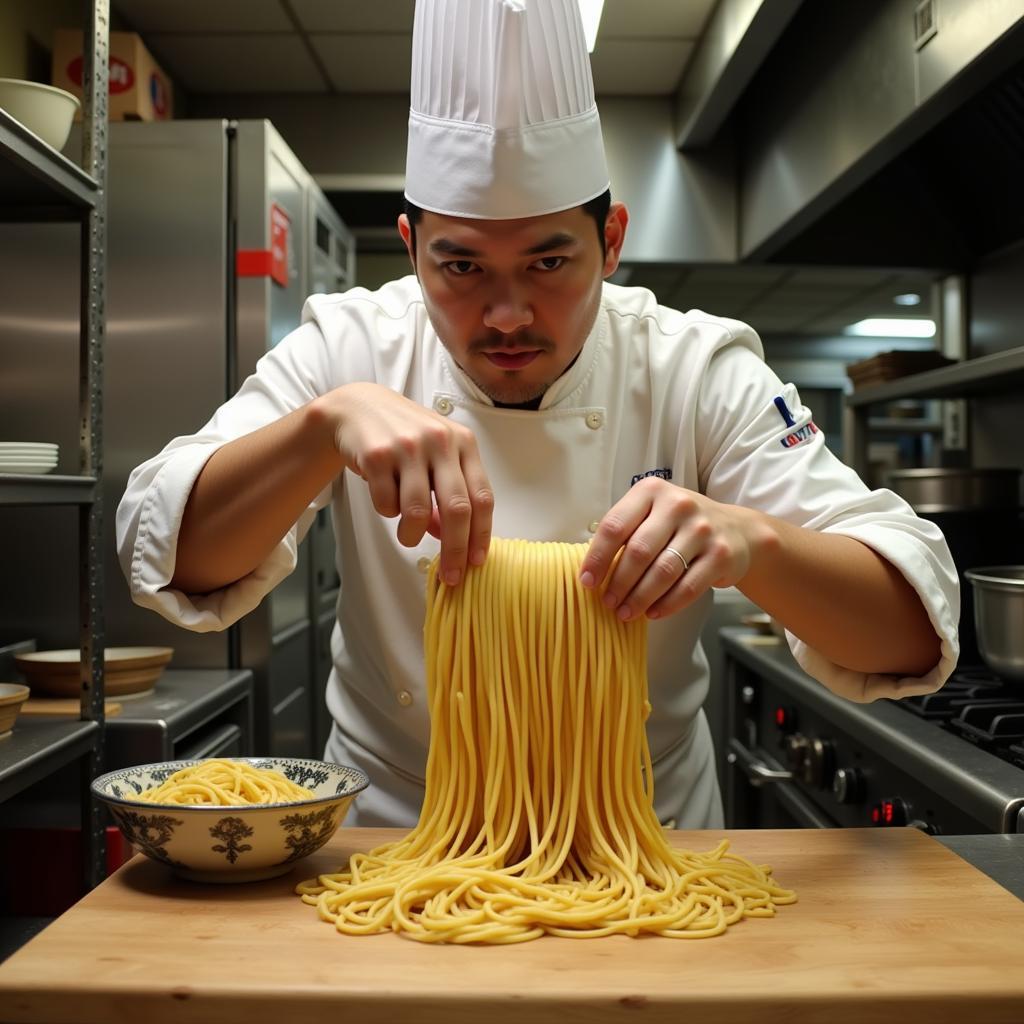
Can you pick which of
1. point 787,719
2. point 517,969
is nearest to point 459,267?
point 517,969

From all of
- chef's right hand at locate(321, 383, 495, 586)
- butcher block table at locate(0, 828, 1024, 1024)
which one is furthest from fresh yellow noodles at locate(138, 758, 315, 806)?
chef's right hand at locate(321, 383, 495, 586)

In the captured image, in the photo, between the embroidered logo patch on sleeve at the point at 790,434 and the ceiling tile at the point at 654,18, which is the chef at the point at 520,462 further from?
the ceiling tile at the point at 654,18

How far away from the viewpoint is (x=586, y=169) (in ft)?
Answer: 5.17

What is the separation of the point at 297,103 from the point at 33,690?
312cm

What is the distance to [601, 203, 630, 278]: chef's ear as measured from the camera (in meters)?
1.67

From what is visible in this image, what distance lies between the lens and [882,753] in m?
2.09

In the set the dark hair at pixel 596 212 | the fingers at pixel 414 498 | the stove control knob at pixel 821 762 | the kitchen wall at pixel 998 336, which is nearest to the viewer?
the fingers at pixel 414 498

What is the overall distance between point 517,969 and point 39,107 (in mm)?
2172

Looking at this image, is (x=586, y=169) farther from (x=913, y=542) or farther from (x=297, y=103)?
(x=297, y=103)

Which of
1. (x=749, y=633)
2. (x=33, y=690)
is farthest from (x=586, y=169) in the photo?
(x=749, y=633)

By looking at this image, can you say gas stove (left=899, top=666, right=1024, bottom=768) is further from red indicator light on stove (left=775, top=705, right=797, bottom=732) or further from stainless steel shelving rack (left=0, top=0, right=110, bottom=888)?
stainless steel shelving rack (left=0, top=0, right=110, bottom=888)

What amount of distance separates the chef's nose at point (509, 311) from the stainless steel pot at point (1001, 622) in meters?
1.14

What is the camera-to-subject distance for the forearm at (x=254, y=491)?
1.38 m

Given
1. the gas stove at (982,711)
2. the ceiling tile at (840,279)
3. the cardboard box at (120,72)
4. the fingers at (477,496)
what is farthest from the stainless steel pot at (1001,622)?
the ceiling tile at (840,279)
